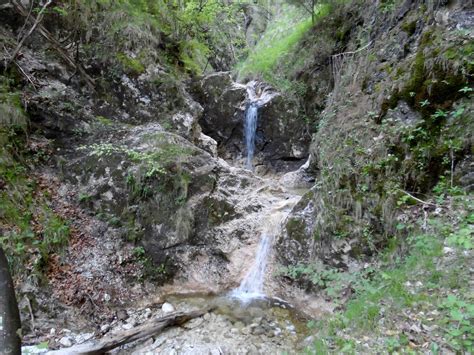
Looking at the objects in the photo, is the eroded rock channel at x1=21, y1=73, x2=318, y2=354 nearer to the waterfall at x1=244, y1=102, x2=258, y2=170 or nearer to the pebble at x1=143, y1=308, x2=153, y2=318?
the pebble at x1=143, y1=308, x2=153, y2=318

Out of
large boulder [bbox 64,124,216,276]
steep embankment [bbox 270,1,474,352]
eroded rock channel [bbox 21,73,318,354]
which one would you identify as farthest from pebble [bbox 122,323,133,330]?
steep embankment [bbox 270,1,474,352]

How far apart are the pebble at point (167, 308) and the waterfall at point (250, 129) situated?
8.55 metres

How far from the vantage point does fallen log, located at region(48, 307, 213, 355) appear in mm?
3834

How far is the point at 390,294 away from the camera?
3336mm

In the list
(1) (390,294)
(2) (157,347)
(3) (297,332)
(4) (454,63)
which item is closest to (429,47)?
(4) (454,63)

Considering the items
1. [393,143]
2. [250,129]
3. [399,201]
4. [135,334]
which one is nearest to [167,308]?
[135,334]

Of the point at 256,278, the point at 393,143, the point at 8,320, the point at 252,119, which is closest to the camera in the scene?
the point at 8,320

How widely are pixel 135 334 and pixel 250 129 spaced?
10.2 meters

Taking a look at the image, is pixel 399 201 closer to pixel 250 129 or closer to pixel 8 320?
pixel 8 320

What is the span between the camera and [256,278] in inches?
229

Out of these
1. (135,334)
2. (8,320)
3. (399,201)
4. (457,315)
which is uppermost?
(8,320)

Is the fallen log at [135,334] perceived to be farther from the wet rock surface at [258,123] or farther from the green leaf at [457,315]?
the wet rock surface at [258,123]

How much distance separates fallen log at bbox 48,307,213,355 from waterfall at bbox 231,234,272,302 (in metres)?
0.75

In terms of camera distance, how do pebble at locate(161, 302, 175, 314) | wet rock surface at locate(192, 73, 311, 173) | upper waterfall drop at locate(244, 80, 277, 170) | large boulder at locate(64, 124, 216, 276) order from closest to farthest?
pebble at locate(161, 302, 175, 314) < large boulder at locate(64, 124, 216, 276) < wet rock surface at locate(192, 73, 311, 173) < upper waterfall drop at locate(244, 80, 277, 170)
